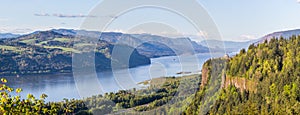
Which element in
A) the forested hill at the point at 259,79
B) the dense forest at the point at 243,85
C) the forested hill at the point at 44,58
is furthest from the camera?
the forested hill at the point at 44,58

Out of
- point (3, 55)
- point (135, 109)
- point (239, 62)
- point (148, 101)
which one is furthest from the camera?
point (3, 55)

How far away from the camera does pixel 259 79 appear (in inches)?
1294

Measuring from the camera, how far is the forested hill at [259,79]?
2861 centimetres

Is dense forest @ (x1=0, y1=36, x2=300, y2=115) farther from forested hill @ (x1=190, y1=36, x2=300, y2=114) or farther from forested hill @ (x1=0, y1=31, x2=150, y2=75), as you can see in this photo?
forested hill @ (x1=0, y1=31, x2=150, y2=75)

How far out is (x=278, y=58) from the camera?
3388cm

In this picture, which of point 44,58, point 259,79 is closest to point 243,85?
point 259,79

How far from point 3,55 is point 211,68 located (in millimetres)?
88688

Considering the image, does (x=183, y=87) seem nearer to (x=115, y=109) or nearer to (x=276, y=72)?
(x=276, y=72)

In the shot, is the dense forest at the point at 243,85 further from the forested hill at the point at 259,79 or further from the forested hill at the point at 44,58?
the forested hill at the point at 44,58

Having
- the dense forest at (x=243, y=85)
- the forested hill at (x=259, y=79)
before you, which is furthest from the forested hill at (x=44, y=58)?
the forested hill at (x=259, y=79)

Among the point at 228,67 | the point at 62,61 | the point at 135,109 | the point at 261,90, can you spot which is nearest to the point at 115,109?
the point at 135,109

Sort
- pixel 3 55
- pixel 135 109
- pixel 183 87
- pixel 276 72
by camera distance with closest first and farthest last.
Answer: pixel 183 87
pixel 276 72
pixel 135 109
pixel 3 55

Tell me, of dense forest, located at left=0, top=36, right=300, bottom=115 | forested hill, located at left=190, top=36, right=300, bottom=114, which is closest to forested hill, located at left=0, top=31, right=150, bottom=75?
dense forest, located at left=0, top=36, right=300, bottom=115

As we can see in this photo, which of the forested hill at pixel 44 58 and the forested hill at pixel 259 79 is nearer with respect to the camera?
the forested hill at pixel 259 79
